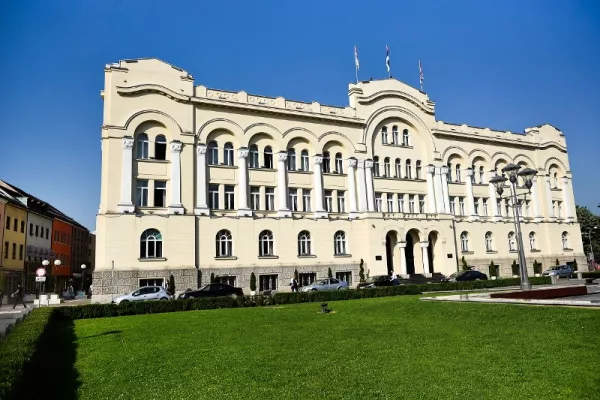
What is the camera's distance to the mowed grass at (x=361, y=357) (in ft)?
29.4

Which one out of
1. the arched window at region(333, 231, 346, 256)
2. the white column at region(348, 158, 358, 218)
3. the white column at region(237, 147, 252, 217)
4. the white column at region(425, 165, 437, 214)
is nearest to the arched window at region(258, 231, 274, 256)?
the white column at region(237, 147, 252, 217)

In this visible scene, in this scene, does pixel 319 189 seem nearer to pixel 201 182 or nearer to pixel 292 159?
pixel 292 159

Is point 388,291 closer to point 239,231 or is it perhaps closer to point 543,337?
point 239,231

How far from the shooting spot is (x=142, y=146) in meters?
37.0

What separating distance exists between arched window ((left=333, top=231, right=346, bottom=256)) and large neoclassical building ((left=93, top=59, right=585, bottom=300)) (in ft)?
0.46

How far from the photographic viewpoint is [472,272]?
4259cm

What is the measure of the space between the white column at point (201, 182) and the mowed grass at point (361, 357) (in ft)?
61.6

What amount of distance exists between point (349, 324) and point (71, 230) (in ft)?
217

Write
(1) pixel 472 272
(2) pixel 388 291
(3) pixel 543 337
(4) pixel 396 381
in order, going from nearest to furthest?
(4) pixel 396 381
(3) pixel 543 337
(2) pixel 388 291
(1) pixel 472 272

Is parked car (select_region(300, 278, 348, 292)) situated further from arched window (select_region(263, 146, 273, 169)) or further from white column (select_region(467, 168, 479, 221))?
white column (select_region(467, 168, 479, 221))

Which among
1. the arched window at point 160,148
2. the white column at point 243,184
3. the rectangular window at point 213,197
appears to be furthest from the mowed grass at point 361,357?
the arched window at point 160,148

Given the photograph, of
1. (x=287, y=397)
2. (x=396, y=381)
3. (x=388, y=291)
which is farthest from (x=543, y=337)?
(x=388, y=291)

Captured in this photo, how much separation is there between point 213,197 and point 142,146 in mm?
7163

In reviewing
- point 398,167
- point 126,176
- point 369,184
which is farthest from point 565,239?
point 126,176
